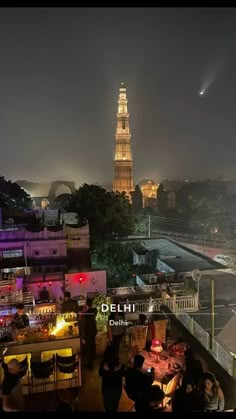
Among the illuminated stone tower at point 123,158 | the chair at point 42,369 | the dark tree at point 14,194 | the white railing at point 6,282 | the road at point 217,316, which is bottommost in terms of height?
the road at point 217,316

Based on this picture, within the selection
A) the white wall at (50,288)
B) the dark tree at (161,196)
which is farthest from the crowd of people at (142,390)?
the dark tree at (161,196)

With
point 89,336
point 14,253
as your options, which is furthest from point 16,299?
point 89,336

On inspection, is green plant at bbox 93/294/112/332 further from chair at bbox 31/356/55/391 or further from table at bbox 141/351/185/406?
chair at bbox 31/356/55/391

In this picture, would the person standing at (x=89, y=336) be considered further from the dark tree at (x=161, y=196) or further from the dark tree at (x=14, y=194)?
the dark tree at (x=161, y=196)

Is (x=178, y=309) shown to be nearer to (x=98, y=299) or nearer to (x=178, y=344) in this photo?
(x=98, y=299)

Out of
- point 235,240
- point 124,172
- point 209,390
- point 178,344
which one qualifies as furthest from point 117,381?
point 124,172

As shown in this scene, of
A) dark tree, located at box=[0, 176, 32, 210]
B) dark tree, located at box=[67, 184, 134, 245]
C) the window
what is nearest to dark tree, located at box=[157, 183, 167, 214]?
dark tree, located at box=[0, 176, 32, 210]
